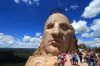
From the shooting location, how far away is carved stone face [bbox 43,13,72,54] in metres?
18.7

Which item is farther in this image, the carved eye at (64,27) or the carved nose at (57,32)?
the carved eye at (64,27)

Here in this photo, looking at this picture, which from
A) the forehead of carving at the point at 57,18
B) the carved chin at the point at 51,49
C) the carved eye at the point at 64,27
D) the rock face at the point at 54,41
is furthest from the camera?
the forehead of carving at the point at 57,18

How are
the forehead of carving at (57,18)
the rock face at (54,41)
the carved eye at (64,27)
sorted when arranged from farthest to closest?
the forehead of carving at (57,18), the carved eye at (64,27), the rock face at (54,41)

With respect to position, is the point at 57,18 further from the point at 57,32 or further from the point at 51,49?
the point at 51,49

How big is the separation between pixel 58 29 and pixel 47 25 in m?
1.63

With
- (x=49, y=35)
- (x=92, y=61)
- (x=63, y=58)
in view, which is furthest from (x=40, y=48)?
(x=92, y=61)

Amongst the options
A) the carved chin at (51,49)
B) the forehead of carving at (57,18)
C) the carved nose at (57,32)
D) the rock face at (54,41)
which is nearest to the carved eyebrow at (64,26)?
the rock face at (54,41)

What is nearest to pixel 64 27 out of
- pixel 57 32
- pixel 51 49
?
pixel 57 32

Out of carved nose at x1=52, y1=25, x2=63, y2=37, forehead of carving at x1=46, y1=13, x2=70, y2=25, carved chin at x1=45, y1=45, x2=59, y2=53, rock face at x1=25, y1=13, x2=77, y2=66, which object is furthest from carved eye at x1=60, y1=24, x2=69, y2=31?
carved chin at x1=45, y1=45, x2=59, y2=53

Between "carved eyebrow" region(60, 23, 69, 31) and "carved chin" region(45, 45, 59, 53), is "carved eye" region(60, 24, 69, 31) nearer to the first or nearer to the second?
"carved eyebrow" region(60, 23, 69, 31)

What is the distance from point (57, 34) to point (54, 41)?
2.21 feet

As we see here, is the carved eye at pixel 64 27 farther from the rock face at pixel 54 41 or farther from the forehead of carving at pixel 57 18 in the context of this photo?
the forehead of carving at pixel 57 18

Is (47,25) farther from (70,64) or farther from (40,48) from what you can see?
(70,64)

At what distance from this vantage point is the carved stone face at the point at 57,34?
61.3 feet
